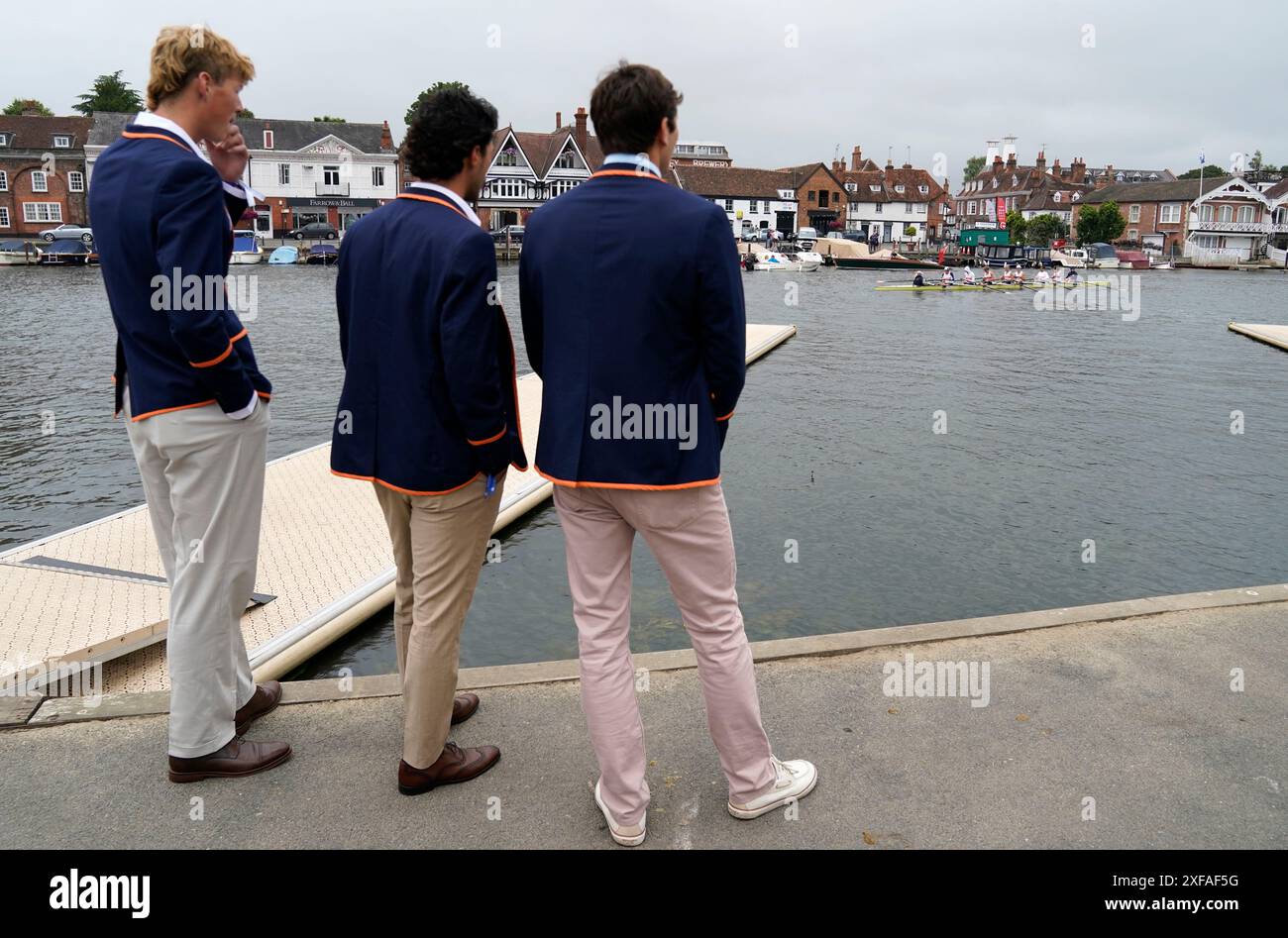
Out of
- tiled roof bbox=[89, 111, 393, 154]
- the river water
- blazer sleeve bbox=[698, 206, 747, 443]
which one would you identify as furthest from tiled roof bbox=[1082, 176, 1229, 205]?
blazer sleeve bbox=[698, 206, 747, 443]

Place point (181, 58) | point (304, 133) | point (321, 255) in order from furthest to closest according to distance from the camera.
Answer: point (304, 133) < point (321, 255) < point (181, 58)

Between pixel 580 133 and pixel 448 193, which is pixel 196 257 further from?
pixel 580 133

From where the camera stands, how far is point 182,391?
3164mm

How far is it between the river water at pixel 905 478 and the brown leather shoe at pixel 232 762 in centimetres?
162

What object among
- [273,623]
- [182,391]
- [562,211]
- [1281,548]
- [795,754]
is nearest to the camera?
[562,211]

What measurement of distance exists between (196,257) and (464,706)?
2009 millimetres

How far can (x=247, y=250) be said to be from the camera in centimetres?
6325

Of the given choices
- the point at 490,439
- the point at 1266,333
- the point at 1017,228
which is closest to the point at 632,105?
the point at 490,439

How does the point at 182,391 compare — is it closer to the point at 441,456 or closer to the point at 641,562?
the point at 441,456

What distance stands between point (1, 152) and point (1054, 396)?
79887 millimetres

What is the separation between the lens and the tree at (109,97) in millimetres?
89812

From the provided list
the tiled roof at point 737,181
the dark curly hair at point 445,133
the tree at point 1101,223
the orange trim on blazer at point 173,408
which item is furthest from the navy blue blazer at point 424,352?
the tree at point 1101,223

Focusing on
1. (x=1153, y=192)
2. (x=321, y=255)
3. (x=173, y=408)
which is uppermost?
(x=1153, y=192)

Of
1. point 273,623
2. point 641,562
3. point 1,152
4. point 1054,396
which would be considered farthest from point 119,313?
point 1,152
